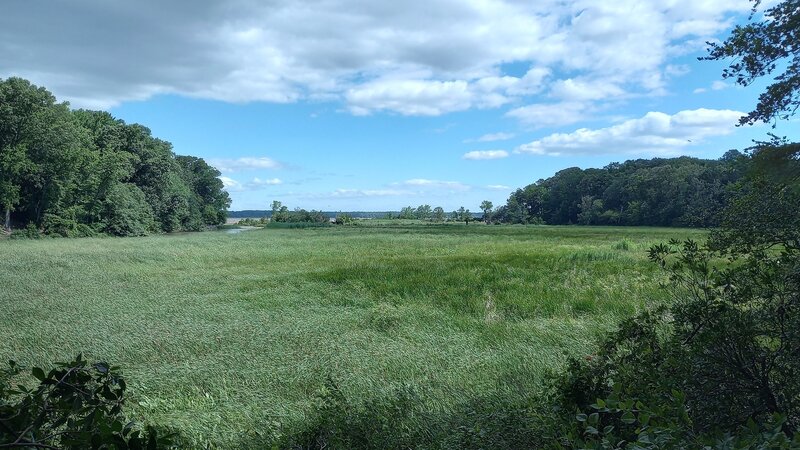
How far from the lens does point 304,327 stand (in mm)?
11062

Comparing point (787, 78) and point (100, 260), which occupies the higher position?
point (787, 78)

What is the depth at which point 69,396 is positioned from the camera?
83.4 inches

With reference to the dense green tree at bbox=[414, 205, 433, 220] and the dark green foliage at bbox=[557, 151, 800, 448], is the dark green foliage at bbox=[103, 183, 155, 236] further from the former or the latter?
the dense green tree at bbox=[414, 205, 433, 220]

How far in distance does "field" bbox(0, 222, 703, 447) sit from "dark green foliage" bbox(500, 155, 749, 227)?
4231 mm

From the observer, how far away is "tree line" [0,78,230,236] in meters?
46.2

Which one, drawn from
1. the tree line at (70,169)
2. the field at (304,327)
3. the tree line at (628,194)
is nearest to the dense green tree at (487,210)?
the tree line at (628,194)

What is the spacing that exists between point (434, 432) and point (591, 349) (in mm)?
4415

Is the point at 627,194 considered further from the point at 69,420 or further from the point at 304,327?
the point at 69,420

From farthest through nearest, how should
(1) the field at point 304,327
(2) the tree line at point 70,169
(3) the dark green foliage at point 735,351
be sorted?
(2) the tree line at point 70,169, (1) the field at point 304,327, (3) the dark green foliage at point 735,351

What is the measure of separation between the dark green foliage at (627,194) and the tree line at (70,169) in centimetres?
5276

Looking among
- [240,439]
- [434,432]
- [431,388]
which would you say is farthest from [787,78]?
[240,439]

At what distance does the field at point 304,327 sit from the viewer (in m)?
6.84

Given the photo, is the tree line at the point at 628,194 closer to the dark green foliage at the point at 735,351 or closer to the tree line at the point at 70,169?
the dark green foliage at the point at 735,351

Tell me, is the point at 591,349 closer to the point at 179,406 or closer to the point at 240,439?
the point at 240,439
